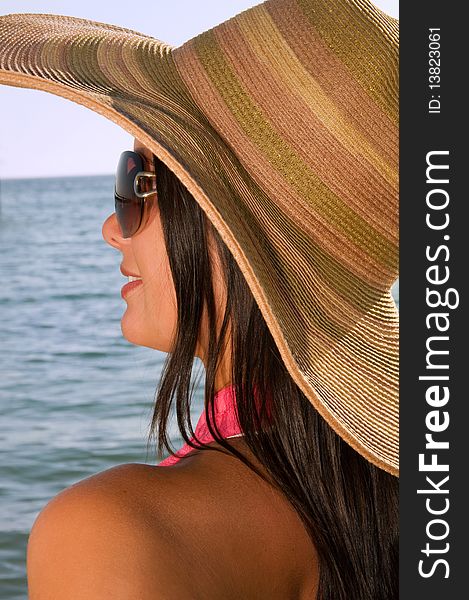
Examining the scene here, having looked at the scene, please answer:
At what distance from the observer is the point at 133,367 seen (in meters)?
7.95

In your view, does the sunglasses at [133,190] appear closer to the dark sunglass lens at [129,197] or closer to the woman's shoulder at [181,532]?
the dark sunglass lens at [129,197]

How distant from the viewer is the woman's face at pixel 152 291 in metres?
1.28

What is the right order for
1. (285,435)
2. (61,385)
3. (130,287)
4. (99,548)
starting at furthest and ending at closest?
1. (61,385)
2. (130,287)
3. (285,435)
4. (99,548)

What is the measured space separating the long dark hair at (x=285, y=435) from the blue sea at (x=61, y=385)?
1.74 ft

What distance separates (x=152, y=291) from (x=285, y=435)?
278 mm

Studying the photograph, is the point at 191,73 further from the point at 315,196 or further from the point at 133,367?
the point at 133,367

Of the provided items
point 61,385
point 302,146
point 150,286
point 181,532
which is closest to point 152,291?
point 150,286

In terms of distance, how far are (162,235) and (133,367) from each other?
6.73m

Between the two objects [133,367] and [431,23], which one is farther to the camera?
[133,367]

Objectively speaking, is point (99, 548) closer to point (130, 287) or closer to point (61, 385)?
point (130, 287)

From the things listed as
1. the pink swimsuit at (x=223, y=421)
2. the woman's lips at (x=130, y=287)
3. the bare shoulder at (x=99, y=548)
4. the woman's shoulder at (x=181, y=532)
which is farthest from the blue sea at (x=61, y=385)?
the bare shoulder at (x=99, y=548)

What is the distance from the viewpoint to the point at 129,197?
133 centimetres

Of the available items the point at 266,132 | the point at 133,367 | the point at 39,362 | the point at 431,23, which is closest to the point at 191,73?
the point at 266,132

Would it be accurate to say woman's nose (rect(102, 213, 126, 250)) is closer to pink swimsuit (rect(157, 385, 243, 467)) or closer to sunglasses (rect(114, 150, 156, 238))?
sunglasses (rect(114, 150, 156, 238))
